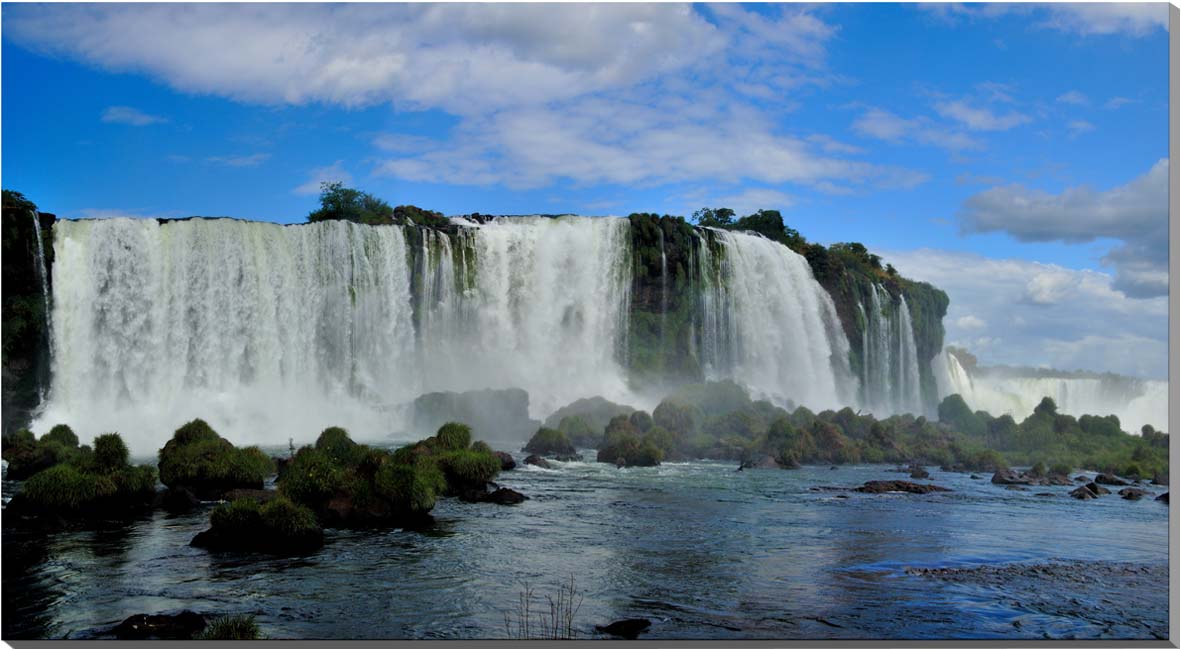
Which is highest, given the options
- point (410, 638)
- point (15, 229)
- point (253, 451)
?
point (15, 229)

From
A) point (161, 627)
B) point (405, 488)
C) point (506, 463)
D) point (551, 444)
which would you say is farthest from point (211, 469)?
point (551, 444)

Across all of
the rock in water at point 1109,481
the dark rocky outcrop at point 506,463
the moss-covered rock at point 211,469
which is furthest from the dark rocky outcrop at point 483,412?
the rock in water at point 1109,481

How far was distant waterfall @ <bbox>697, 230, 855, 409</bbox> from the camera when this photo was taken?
148 feet

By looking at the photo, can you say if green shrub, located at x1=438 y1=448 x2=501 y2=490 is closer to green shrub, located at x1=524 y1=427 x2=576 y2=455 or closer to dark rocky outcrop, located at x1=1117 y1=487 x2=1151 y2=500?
green shrub, located at x1=524 y1=427 x2=576 y2=455

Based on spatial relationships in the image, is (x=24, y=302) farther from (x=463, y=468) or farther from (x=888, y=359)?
(x=888, y=359)

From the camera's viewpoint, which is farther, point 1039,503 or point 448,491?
point 1039,503

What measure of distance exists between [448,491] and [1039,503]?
1240 cm

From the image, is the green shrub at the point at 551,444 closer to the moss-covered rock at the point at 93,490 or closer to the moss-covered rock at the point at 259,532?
the moss-covered rock at the point at 93,490

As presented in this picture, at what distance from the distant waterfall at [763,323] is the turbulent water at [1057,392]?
1550 cm

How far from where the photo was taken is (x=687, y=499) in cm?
1984

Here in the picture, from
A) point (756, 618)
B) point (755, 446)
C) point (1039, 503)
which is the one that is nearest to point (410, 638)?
point (756, 618)

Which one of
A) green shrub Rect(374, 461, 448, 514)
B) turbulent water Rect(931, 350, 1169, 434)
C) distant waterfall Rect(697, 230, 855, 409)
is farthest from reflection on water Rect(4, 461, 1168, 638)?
turbulent water Rect(931, 350, 1169, 434)

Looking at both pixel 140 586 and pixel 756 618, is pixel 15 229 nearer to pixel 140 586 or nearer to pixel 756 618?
pixel 140 586

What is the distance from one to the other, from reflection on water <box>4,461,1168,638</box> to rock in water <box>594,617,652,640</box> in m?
0.19
